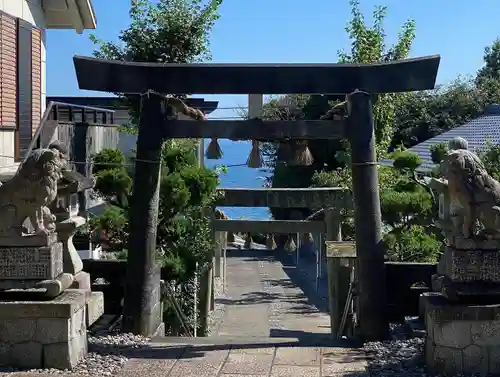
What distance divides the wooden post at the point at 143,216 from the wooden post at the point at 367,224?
228 cm

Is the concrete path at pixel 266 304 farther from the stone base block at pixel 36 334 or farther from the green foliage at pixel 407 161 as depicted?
the stone base block at pixel 36 334

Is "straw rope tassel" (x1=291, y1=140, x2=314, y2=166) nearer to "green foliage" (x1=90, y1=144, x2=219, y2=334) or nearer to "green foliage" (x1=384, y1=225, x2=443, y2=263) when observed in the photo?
"green foliage" (x1=90, y1=144, x2=219, y2=334)

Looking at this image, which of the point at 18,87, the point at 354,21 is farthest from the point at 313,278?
the point at 18,87

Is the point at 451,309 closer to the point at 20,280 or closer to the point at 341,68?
the point at 341,68

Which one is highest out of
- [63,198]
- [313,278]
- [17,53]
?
[17,53]

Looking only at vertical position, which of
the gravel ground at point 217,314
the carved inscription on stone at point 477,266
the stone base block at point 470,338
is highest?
the carved inscription on stone at point 477,266

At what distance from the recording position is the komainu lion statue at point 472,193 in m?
6.74

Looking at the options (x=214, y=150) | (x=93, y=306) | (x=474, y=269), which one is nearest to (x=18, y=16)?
(x=214, y=150)

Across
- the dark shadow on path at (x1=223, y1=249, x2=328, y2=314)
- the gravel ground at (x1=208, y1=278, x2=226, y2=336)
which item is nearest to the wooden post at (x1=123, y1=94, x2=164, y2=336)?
the gravel ground at (x1=208, y1=278, x2=226, y2=336)

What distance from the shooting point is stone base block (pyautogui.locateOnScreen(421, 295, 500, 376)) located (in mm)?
6652

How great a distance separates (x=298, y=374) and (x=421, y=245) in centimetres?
465

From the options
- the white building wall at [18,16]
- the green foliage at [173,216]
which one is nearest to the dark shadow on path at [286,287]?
the green foliage at [173,216]

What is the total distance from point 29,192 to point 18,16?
17.9 feet

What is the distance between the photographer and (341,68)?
8406mm
